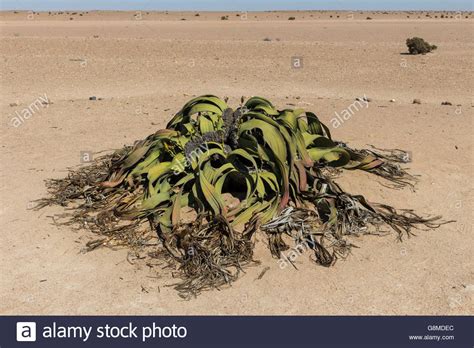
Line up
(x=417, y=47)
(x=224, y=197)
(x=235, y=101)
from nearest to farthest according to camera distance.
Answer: (x=224, y=197) → (x=235, y=101) → (x=417, y=47)

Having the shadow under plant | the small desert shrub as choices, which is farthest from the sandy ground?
the small desert shrub

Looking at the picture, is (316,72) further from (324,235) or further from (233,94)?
(324,235)

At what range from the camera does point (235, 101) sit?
848 cm

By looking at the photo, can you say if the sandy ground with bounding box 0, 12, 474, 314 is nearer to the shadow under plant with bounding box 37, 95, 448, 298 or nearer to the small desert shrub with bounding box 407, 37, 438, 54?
the shadow under plant with bounding box 37, 95, 448, 298

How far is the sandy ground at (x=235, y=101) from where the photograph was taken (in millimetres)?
3234

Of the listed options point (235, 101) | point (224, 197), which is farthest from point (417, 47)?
point (224, 197)

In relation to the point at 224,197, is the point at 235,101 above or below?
above

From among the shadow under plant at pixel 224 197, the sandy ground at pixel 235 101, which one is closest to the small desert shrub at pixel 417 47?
the sandy ground at pixel 235 101

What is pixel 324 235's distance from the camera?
3.84 meters

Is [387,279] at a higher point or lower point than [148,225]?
lower

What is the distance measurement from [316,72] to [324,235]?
8.54 metres

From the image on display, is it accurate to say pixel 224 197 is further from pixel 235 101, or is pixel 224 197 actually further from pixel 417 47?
pixel 417 47

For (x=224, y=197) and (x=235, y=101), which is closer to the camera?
(x=224, y=197)

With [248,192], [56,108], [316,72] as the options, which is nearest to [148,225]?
[248,192]
